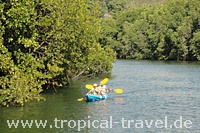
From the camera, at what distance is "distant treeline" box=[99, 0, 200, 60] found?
103750 millimetres

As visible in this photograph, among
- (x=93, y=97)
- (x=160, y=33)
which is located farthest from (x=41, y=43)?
(x=160, y=33)

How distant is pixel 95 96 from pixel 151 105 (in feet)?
15.9

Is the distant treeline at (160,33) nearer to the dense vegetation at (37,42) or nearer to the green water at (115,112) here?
the green water at (115,112)

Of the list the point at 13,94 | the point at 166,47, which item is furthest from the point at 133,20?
the point at 13,94

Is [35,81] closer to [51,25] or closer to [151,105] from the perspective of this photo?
[51,25]

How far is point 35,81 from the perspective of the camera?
34.3 meters

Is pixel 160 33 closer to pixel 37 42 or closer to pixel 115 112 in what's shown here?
pixel 37 42

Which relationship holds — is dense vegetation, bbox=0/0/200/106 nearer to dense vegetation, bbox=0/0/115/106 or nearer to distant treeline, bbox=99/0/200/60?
dense vegetation, bbox=0/0/115/106

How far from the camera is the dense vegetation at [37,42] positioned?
30219mm

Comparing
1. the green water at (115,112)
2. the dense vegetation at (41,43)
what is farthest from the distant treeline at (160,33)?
the green water at (115,112)

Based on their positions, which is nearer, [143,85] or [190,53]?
[143,85]

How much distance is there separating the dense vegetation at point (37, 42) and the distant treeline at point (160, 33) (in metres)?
65.3

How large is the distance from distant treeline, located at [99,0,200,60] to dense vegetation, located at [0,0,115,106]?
65.3 metres

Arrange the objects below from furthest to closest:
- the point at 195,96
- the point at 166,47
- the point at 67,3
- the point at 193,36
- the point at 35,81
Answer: the point at 166,47, the point at 193,36, the point at 195,96, the point at 67,3, the point at 35,81
